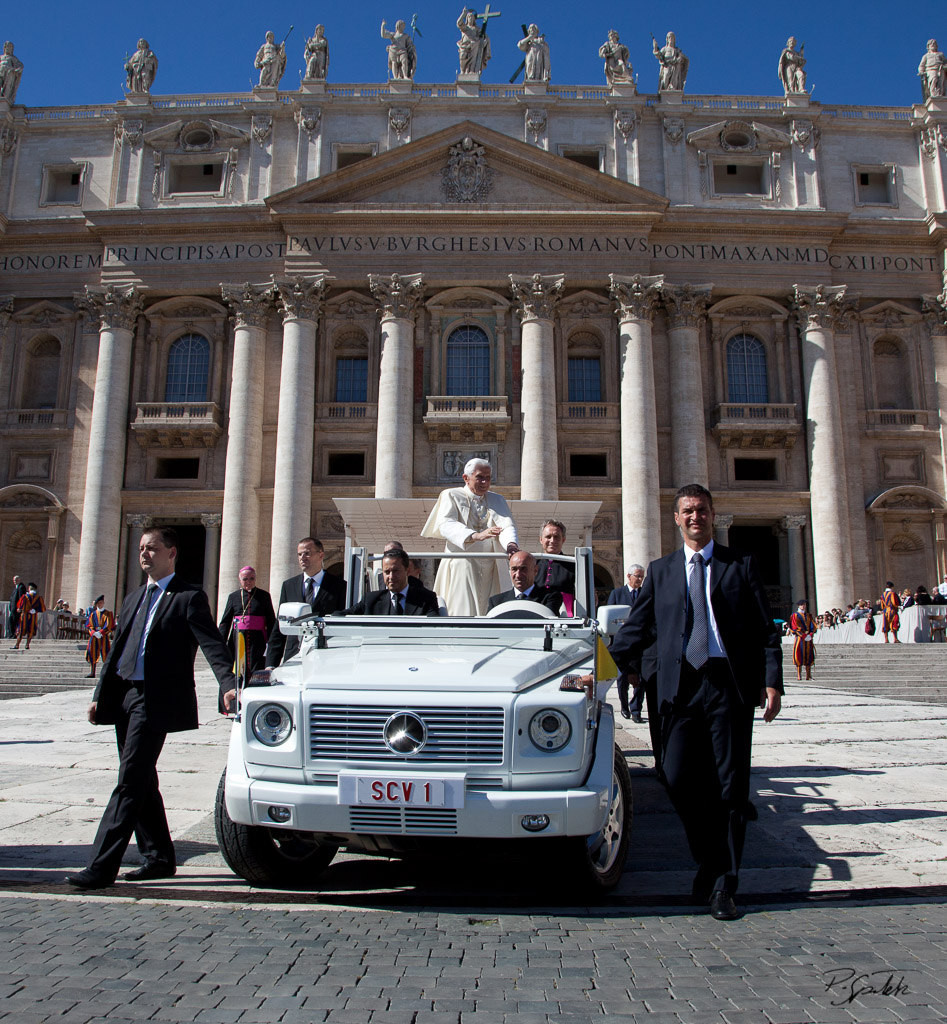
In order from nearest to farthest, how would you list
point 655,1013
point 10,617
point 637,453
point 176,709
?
1. point 655,1013
2. point 176,709
3. point 10,617
4. point 637,453

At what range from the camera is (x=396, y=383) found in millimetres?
29375

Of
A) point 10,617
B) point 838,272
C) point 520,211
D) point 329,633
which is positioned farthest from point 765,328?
point 329,633

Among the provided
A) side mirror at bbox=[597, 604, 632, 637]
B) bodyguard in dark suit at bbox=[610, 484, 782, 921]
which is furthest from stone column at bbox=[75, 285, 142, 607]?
bodyguard in dark suit at bbox=[610, 484, 782, 921]

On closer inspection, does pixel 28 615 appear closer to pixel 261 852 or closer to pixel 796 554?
pixel 261 852

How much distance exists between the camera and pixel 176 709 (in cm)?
517

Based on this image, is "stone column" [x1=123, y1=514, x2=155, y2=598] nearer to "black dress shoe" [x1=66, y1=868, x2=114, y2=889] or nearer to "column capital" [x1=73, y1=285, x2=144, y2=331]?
"column capital" [x1=73, y1=285, x2=144, y2=331]

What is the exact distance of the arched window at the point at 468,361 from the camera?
30703 millimetres

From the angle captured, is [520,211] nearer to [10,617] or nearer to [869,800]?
[10,617]

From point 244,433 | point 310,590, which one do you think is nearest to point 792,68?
point 244,433

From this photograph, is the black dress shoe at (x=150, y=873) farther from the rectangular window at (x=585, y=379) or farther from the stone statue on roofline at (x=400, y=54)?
the stone statue on roofline at (x=400, y=54)

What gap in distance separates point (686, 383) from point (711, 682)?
2669 centimetres

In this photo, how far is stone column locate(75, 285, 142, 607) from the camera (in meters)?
29.2

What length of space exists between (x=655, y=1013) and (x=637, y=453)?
87.4ft

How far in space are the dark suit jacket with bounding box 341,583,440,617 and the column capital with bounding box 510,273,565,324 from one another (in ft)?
80.6
